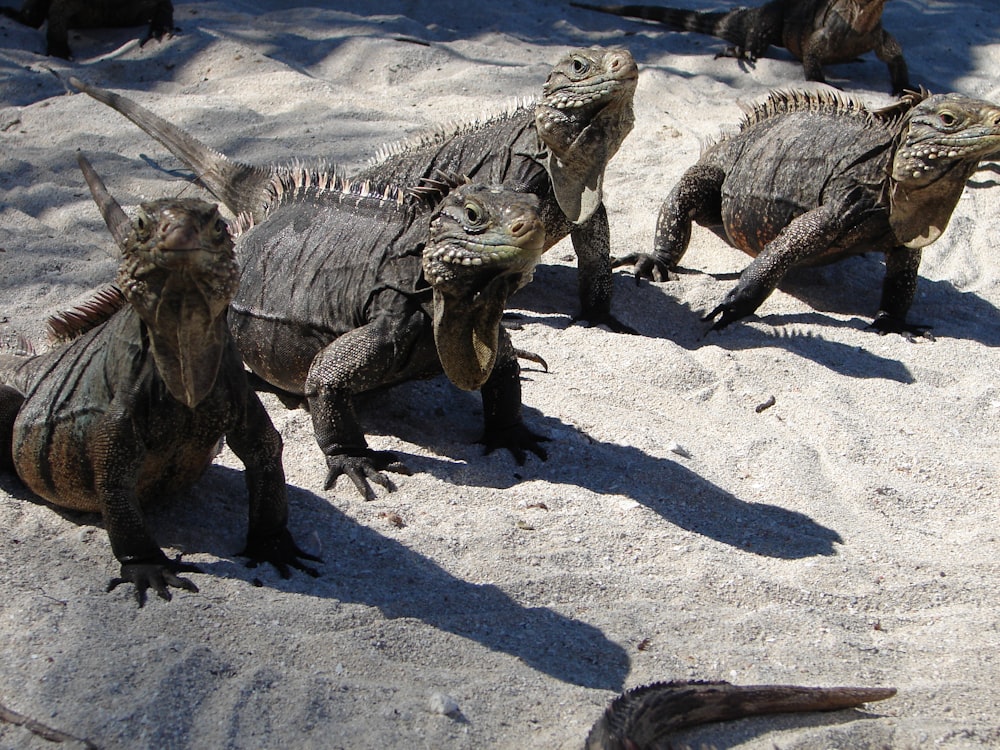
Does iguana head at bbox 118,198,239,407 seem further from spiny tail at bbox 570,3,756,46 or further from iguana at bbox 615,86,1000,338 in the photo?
spiny tail at bbox 570,3,756,46

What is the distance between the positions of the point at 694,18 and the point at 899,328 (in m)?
4.62

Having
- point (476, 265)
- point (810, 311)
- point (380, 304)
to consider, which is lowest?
point (810, 311)

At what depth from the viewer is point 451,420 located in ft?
14.3

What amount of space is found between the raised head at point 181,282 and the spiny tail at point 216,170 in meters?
2.60

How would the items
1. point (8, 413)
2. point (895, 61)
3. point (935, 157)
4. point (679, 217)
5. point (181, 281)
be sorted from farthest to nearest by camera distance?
point (895, 61) < point (679, 217) < point (935, 157) < point (8, 413) < point (181, 281)

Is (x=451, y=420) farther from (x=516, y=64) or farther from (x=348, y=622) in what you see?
(x=516, y=64)

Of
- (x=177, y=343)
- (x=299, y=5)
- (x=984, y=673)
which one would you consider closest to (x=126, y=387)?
(x=177, y=343)

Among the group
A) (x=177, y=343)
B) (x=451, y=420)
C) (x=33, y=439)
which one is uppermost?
(x=177, y=343)

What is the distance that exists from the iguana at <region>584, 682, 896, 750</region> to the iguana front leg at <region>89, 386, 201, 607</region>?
3.78 ft

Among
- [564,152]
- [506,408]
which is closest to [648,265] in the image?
[564,152]

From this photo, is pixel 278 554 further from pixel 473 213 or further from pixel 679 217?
pixel 679 217

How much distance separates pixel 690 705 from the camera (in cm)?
251

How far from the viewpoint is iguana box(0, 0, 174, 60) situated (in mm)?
7586

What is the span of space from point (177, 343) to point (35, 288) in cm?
259
